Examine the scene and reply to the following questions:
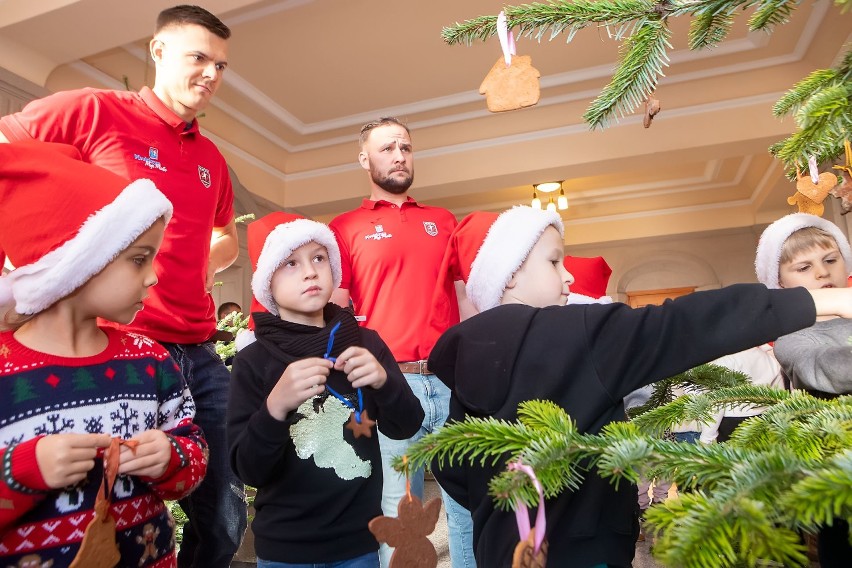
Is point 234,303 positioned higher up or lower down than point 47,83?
lower down

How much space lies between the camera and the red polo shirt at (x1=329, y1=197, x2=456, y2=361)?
2096 millimetres

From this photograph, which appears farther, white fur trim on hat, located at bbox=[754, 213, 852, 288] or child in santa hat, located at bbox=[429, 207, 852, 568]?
white fur trim on hat, located at bbox=[754, 213, 852, 288]

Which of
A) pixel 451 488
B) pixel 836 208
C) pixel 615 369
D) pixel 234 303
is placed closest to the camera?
pixel 615 369

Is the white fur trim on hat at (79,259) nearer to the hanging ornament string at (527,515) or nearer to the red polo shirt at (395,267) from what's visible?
the hanging ornament string at (527,515)

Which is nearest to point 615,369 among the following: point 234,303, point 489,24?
point 489,24

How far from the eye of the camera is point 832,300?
2.53 feet

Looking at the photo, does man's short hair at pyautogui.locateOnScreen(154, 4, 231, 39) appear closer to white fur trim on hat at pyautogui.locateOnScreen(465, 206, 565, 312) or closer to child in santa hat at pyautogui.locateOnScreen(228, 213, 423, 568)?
child in santa hat at pyautogui.locateOnScreen(228, 213, 423, 568)

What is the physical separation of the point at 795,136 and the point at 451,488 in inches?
34.5

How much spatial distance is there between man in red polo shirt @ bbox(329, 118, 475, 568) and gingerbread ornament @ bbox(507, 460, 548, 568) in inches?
48.1

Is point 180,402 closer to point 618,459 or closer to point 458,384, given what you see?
point 458,384

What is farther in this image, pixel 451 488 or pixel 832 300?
pixel 451 488

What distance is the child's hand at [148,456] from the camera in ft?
3.17

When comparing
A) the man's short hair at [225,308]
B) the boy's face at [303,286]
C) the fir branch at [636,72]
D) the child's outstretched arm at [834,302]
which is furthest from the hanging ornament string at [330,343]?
the man's short hair at [225,308]

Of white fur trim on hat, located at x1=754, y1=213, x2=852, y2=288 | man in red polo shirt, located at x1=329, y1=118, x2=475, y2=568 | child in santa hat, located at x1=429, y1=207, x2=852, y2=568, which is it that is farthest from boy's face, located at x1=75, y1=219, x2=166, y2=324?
white fur trim on hat, located at x1=754, y1=213, x2=852, y2=288
